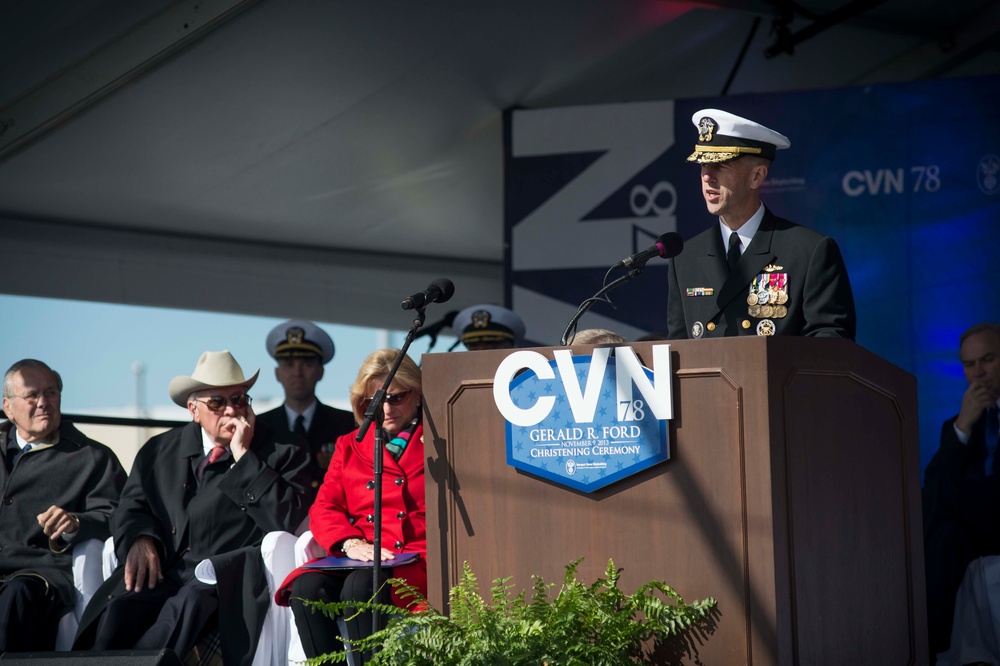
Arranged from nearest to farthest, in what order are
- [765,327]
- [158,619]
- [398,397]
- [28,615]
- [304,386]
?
1. [765,327]
2. [398,397]
3. [158,619]
4. [28,615]
5. [304,386]

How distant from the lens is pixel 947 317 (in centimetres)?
596

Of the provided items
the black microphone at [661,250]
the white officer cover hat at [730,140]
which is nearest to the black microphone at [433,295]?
the black microphone at [661,250]

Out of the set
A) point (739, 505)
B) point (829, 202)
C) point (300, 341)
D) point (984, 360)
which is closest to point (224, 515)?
point (300, 341)

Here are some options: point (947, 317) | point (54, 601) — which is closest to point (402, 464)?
point (54, 601)

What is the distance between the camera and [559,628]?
250cm

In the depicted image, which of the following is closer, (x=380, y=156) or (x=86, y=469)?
(x=86, y=469)

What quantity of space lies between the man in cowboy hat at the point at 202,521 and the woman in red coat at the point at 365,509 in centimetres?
42

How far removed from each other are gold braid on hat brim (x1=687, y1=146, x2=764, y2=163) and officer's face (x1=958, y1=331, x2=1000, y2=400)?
267 centimetres

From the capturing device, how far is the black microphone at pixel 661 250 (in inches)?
112

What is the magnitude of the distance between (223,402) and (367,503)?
97 cm

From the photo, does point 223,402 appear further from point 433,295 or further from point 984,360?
point 984,360

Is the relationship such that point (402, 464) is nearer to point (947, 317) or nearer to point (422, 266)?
point (947, 317)

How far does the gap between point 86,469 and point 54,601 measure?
0.63 metres

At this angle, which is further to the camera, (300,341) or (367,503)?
(300,341)
